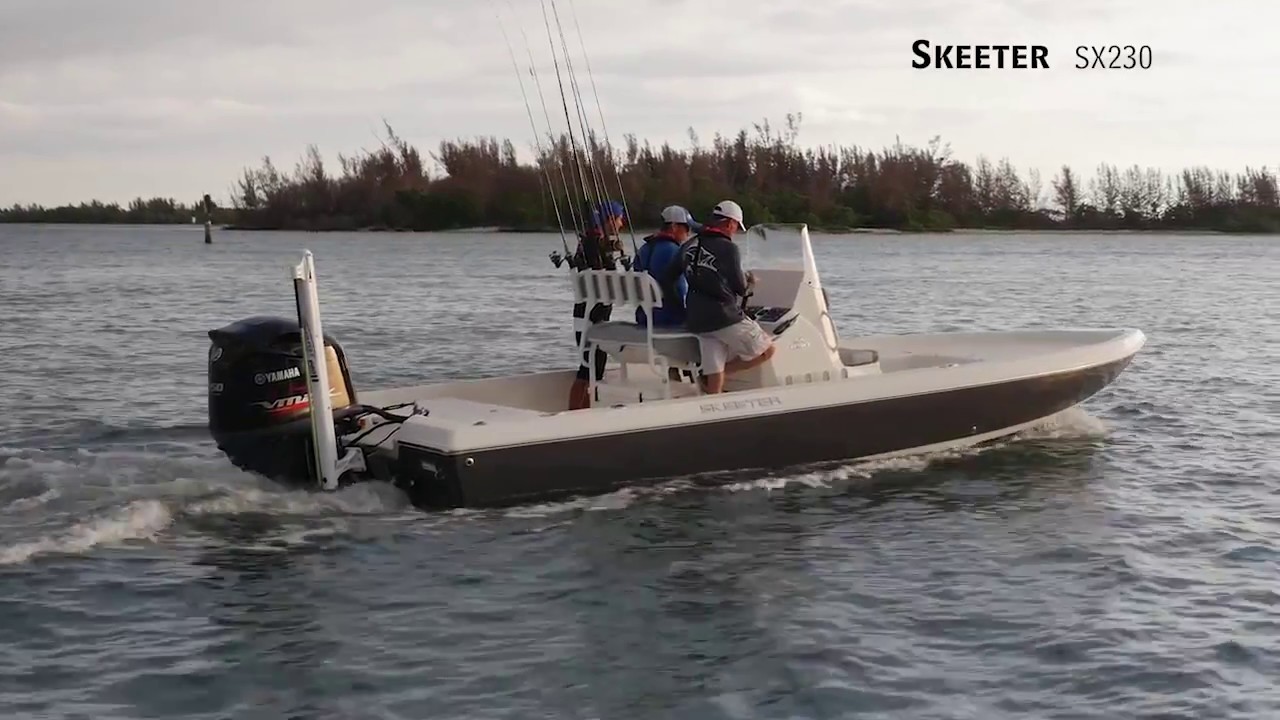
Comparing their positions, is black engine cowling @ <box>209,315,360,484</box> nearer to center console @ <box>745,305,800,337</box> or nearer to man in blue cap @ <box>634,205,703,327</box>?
man in blue cap @ <box>634,205,703,327</box>

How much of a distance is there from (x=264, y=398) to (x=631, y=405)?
207cm

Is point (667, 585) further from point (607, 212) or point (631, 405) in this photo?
point (607, 212)

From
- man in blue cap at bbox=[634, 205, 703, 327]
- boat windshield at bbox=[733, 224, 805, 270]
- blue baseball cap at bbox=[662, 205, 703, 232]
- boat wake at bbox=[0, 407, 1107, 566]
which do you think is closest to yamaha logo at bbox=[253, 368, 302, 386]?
boat wake at bbox=[0, 407, 1107, 566]

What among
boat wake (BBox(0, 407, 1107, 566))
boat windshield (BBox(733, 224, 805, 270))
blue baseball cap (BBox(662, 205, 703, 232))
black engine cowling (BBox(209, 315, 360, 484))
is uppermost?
blue baseball cap (BBox(662, 205, 703, 232))

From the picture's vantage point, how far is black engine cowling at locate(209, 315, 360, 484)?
8117 mm

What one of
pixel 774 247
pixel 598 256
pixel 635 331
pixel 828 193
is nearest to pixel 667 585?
pixel 635 331

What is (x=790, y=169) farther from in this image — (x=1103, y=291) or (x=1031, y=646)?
(x=1031, y=646)

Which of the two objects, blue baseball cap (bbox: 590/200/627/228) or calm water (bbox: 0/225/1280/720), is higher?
blue baseball cap (bbox: 590/200/627/228)

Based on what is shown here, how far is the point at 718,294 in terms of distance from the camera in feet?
29.2

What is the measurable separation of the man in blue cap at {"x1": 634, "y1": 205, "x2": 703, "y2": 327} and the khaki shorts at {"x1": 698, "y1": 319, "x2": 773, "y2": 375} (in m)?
0.26

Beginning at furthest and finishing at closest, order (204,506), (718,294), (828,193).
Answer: (828,193) → (718,294) → (204,506)

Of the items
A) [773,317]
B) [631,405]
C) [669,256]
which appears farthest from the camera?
[773,317]

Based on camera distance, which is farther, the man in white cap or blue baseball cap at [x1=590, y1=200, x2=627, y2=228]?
blue baseball cap at [x1=590, y1=200, x2=627, y2=228]

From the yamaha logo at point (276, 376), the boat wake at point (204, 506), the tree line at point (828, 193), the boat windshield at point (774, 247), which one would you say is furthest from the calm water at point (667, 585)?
the tree line at point (828, 193)
